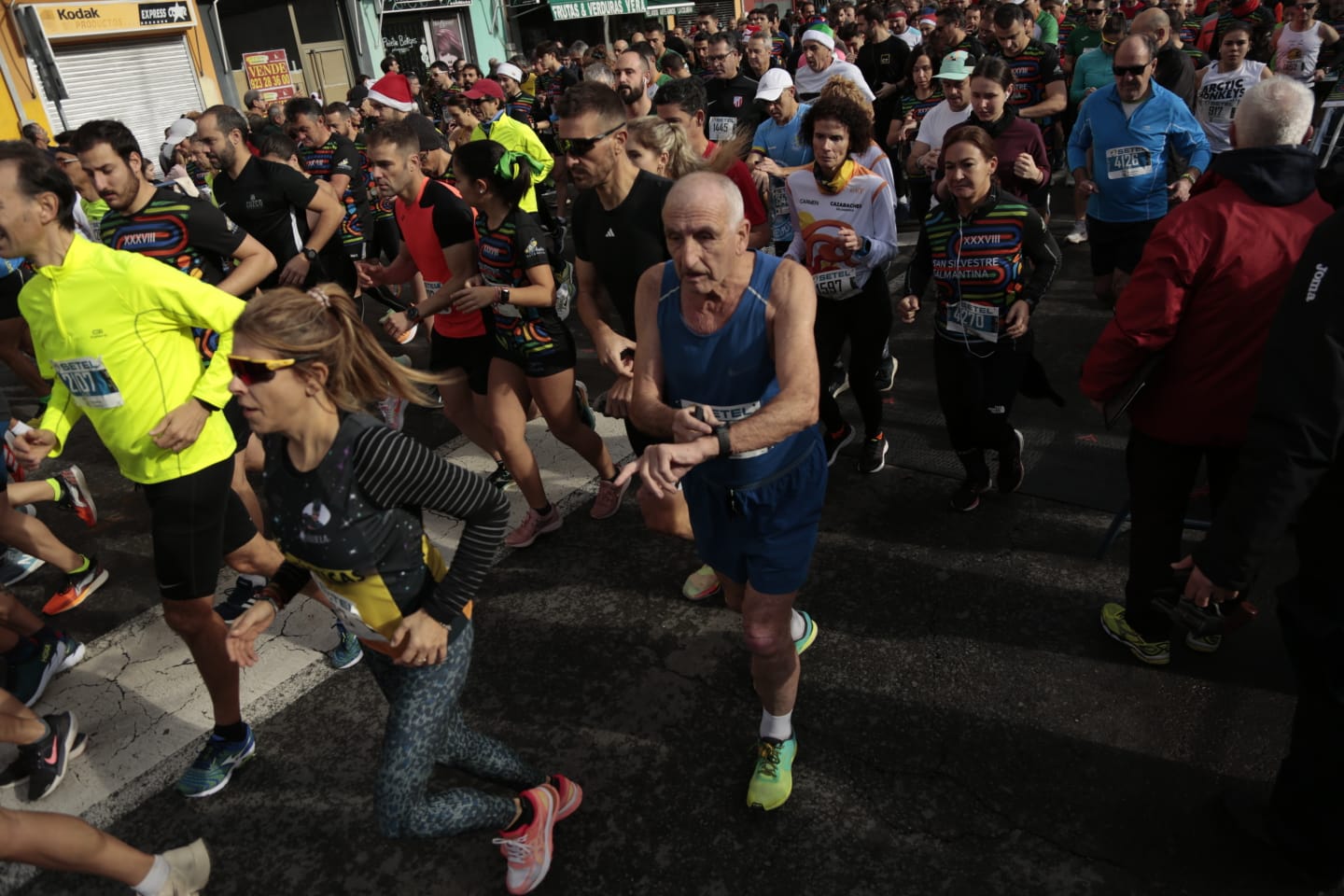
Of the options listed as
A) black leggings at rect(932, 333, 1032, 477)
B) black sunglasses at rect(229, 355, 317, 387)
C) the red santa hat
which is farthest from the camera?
the red santa hat

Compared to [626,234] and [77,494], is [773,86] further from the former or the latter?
[77,494]

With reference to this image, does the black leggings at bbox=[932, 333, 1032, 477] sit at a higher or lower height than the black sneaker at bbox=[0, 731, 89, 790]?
higher

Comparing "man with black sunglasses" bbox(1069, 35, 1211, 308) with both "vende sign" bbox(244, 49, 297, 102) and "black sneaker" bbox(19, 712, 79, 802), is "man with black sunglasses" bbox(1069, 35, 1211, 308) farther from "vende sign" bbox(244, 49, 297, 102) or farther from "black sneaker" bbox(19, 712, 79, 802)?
"vende sign" bbox(244, 49, 297, 102)

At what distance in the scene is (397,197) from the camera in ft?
16.2

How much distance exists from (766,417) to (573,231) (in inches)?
88.3

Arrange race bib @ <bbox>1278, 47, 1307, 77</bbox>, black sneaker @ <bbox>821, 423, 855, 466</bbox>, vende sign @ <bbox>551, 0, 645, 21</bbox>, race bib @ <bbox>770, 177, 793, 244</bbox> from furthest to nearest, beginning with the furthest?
vende sign @ <bbox>551, 0, 645, 21</bbox> → race bib @ <bbox>1278, 47, 1307, 77</bbox> → race bib @ <bbox>770, 177, 793, 244</bbox> → black sneaker @ <bbox>821, 423, 855, 466</bbox>

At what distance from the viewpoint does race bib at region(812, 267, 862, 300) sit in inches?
185

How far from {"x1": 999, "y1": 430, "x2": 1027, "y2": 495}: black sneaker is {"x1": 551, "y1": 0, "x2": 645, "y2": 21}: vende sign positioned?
27272 mm

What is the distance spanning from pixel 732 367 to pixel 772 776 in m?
1.43

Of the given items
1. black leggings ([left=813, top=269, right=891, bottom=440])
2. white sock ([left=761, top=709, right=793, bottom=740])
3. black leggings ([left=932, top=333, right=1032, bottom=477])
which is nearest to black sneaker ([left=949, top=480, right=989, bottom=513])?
black leggings ([left=932, top=333, right=1032, bottom=477])

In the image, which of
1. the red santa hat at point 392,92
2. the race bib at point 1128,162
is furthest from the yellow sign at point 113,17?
the race bib at point 1128,162

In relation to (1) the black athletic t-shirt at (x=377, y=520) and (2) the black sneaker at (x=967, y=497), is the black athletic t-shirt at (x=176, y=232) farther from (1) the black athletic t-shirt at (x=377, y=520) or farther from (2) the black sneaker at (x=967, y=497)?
(2) the black sneaker at (x=967, y=497)

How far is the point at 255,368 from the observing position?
2.21m

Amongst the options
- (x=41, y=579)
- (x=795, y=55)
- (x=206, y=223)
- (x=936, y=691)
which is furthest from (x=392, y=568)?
(x=795, y=55)
